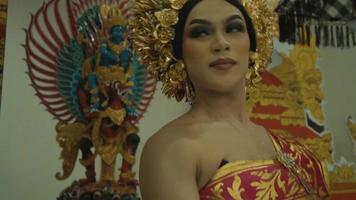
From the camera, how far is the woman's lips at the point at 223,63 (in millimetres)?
977

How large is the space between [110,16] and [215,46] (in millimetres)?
766

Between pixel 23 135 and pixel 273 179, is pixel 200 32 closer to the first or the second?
pixel 273 179

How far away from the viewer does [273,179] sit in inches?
37.0

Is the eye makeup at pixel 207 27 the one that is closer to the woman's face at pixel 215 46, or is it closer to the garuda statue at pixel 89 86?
the woman's face at pixel 215 46

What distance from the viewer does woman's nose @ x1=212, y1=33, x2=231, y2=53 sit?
97 cm

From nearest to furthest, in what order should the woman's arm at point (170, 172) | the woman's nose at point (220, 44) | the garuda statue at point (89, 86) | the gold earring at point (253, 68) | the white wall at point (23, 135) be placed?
the woman's arm at point (170, 172) < the woman's nose at point (220, 44) < the gold earring at point (253, 68) < the white wall at point (23, 135) < the garuda statue at point (89, 86)

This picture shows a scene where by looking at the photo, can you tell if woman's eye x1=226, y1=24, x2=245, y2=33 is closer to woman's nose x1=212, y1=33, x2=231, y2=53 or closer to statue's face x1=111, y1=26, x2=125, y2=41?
woman's nose x1=212, y1=33, x2=231, y2=53

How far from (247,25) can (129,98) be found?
2.26 feet

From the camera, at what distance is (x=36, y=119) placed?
5.07 feet

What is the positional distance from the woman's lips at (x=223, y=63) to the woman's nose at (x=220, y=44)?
2cm

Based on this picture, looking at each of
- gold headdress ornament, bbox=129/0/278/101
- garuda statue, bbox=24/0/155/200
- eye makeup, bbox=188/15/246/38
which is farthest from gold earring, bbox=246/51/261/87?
garuda statue, bbox=24/0/155/200

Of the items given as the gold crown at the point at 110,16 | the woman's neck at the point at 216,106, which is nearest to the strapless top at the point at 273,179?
the woman's neck at the point at 216,106

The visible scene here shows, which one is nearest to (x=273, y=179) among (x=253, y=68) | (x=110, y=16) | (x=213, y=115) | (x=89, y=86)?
(x=213, y=115)

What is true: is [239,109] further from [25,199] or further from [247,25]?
[25,199]
